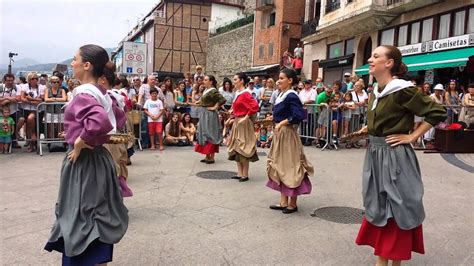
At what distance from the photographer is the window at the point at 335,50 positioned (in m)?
23.9

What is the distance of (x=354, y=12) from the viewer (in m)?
20.2

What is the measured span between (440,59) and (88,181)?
15125 mm

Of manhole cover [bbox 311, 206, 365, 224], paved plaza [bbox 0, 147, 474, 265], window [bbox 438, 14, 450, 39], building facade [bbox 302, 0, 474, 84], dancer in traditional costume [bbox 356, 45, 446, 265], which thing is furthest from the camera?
window [bbox 438, 14, 450, 39]

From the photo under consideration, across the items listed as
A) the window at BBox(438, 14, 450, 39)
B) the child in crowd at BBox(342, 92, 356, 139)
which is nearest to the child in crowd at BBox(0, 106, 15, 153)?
the child in crowd at BBox(342, 92, 356, 139)

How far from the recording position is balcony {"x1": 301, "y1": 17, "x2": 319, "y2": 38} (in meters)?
Answer: 26.9

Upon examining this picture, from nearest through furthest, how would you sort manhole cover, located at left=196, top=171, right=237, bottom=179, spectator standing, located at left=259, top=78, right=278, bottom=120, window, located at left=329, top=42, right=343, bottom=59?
manhole cover, located at left=196, top=171, right=237, bottom=179
spectator standing, located at left=259, top=78, right=278, bottom=120
window, located at left=329, top=42, right=343, bottom=59

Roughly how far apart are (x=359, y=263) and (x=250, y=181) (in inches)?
140

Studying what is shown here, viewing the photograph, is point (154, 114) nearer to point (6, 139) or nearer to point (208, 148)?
point (208, 148)

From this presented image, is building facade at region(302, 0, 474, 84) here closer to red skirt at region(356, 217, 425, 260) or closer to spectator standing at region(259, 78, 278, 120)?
spectator standing at region(259, 78, 278, 120)

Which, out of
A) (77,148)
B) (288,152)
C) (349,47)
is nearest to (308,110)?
(288,152)

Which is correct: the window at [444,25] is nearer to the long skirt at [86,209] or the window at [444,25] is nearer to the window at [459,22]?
the window at [459,22]

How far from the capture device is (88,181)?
283 cm

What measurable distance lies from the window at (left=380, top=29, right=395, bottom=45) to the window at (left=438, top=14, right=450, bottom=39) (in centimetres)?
290

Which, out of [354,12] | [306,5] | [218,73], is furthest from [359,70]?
[218,73]
